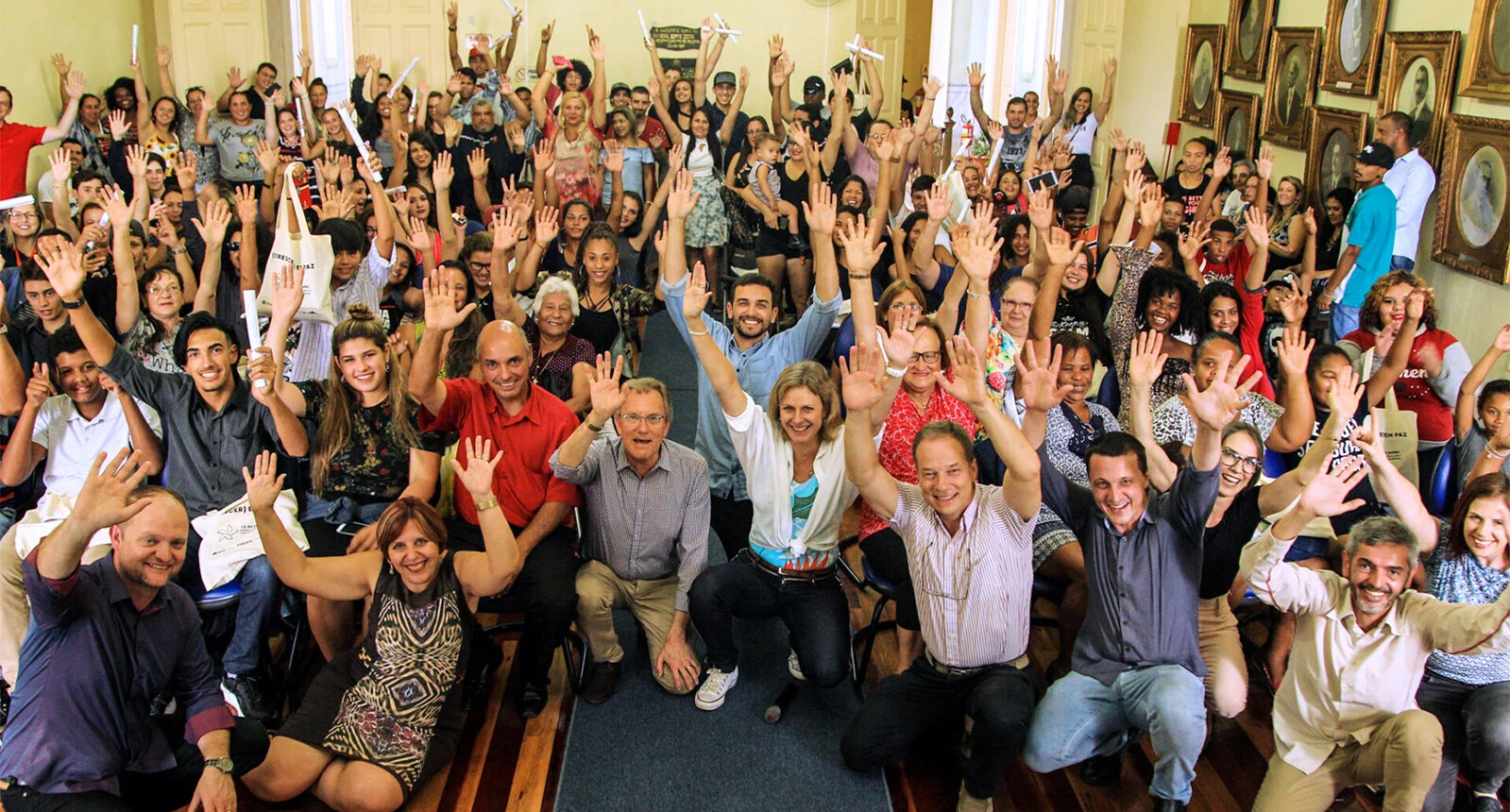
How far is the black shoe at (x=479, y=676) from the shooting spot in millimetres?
3500

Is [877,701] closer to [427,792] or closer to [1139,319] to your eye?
[427,792]

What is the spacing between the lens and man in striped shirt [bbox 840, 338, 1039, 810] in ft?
9.94

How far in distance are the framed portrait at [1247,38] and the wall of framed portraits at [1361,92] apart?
0.01m

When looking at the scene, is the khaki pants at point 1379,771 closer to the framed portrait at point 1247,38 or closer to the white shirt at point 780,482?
the white shirt at point 780,482

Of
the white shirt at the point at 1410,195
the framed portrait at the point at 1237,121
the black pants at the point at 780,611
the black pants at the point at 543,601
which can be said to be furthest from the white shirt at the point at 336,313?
the framed portrait at the point at 1237,121

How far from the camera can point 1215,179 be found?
6707mm

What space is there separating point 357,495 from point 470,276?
142cm

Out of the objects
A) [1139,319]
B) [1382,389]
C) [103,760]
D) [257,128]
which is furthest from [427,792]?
Result: [257,128]

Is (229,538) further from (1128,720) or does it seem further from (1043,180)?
(1043,180)

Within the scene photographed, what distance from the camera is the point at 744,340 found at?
4207mm

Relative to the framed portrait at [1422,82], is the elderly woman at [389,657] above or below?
below

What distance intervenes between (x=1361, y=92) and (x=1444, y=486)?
3.51 metres

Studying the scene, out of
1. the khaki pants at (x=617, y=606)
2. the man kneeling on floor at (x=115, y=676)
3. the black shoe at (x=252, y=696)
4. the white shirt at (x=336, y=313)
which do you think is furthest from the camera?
the white shirt at (x=336, y=313)

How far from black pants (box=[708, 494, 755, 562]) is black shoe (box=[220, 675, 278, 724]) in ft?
4.68
